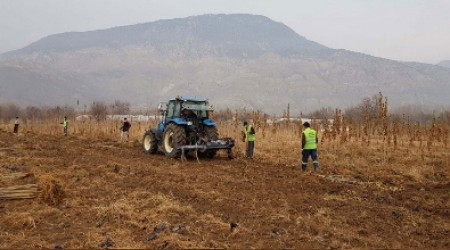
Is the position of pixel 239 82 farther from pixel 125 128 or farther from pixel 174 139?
pixel 174 139

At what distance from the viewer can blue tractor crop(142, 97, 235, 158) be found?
47.2ft

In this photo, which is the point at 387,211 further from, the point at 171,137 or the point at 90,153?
the point at 90,153

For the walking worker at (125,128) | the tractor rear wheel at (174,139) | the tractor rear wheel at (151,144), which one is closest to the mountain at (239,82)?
the walking worker at (125,128)

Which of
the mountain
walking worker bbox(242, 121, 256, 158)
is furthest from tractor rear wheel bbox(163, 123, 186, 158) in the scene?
the mountain

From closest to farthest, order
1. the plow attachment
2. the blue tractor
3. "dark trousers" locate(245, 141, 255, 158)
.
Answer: the plow attachment, the blue tractor, "dark trousers" locate(245, 141, 255, 158)

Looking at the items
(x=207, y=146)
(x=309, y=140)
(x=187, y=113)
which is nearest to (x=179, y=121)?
(x=187, y=113)

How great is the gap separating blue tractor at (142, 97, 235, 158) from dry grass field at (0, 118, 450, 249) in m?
0.61

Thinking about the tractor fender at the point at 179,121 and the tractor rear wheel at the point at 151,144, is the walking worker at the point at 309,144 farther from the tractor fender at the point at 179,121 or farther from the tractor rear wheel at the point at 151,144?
the tractor rear wheel at the point at 151,144

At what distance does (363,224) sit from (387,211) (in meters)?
1.05

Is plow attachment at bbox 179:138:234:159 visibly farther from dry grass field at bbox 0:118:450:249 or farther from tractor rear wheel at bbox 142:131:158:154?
tractor rear wheel at bbox 142:131:158:154

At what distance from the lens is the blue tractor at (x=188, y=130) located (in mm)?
14391

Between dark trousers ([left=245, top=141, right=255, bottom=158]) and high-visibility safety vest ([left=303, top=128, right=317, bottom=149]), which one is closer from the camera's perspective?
high-visibility safety vest ([left=303, top=128, right=317, bottom=149])

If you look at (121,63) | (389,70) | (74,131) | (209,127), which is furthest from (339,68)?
(209,127)

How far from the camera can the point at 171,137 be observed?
1512 cm
